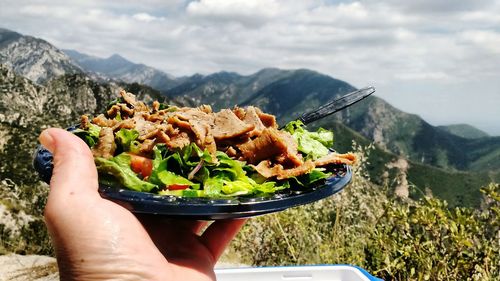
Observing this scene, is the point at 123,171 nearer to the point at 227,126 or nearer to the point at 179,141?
the point at 179,141

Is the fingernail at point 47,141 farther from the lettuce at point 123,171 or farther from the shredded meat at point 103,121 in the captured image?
the shredded meat at point 103,121

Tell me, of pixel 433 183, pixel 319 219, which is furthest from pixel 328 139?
pixel 433 183

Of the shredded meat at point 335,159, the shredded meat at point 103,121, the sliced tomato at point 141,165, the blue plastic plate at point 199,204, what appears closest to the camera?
the blue plastic plate at point 199,204

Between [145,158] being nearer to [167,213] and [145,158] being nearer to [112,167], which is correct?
[112,167]

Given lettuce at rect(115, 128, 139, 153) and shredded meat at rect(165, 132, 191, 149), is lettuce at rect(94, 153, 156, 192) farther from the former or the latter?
shredded meat at rect(165, 132, 191, 149)

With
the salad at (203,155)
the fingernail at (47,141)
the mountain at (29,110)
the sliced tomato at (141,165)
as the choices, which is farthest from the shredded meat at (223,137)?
the mountain at (29,110)

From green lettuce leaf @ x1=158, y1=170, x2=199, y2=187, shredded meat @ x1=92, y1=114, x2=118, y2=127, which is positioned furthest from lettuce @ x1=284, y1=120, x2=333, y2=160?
shredded meat @ x1=92, y1=114, x2=118, y2=127

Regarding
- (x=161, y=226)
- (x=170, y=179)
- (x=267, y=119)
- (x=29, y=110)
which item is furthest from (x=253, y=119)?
(x=29, y=110)
